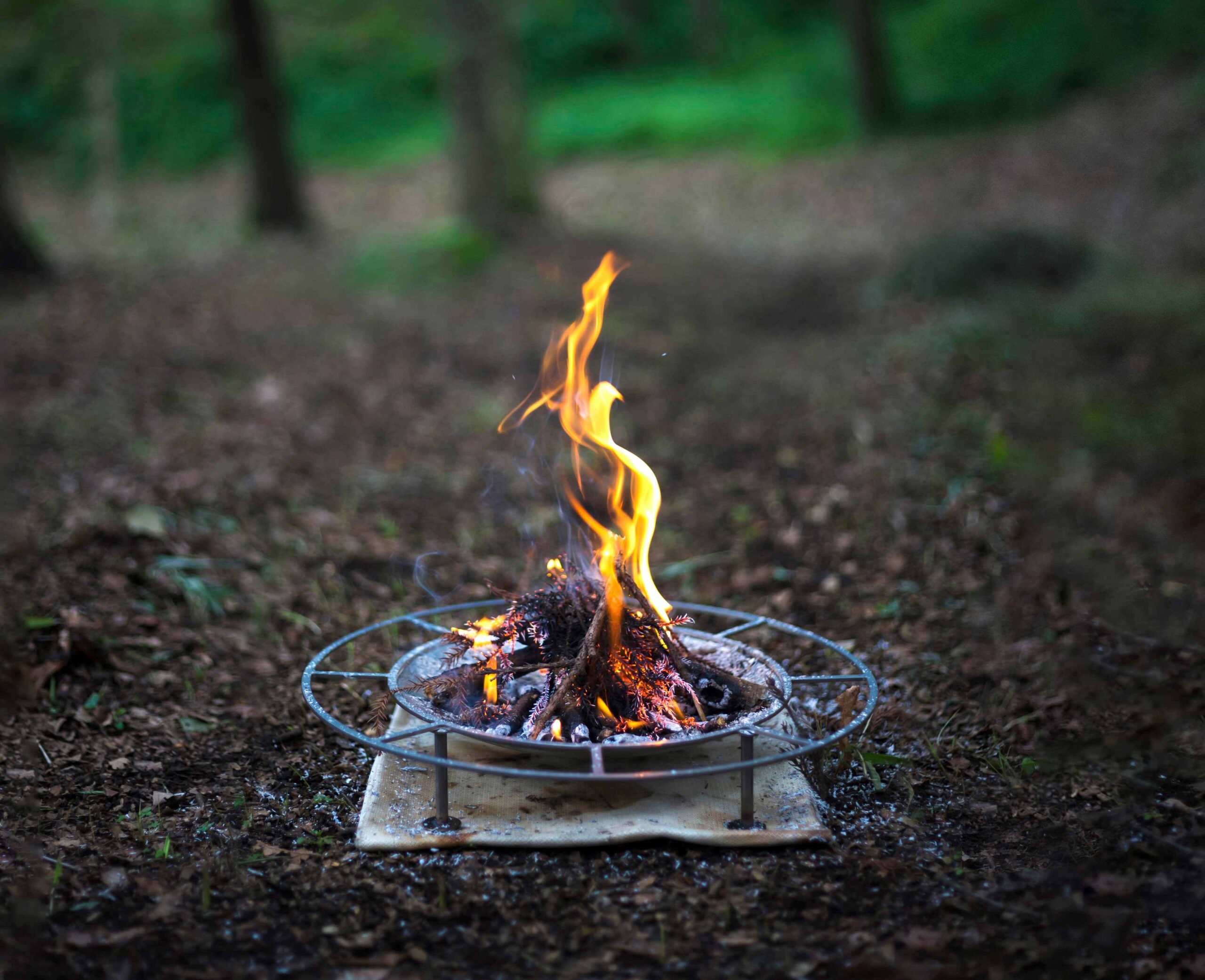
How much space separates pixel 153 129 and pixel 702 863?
81.7 ft

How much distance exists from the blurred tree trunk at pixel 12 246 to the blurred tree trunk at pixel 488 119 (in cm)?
475

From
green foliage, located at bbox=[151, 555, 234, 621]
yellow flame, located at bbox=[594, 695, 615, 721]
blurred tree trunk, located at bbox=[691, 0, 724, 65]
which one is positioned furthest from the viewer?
blurred tree trunk, located at bbox=[691, 0, 724, 65]

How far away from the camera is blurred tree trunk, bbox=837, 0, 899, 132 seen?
17625 millimetres

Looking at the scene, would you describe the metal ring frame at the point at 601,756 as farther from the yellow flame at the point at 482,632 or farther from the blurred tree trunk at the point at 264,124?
the blurred tree trunk at the point at 264,124

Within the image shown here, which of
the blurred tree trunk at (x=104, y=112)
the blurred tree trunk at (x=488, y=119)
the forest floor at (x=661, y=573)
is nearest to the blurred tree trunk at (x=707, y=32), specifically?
the blurred tree trunk at (x=104, y=112)

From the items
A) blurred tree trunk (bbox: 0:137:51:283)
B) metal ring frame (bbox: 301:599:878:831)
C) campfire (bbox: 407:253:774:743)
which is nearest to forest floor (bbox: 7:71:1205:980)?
metal ring frame (bbox: 301:599:878:831)

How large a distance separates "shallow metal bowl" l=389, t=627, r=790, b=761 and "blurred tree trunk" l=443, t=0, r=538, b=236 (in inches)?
365

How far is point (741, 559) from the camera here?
222 inches

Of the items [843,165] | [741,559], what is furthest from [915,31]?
[741,559]

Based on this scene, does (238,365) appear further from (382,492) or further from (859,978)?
(859,978)

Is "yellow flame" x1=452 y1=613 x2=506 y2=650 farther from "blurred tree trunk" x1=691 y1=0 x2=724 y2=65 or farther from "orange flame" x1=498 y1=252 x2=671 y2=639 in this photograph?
"blurred tree trunk" x1=691 y1=0 x2=724 y2=65

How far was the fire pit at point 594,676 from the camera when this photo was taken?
3256 mm

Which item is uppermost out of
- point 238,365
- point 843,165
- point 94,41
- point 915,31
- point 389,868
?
point 94,41

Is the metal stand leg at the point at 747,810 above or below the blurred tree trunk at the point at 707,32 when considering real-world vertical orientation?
below
